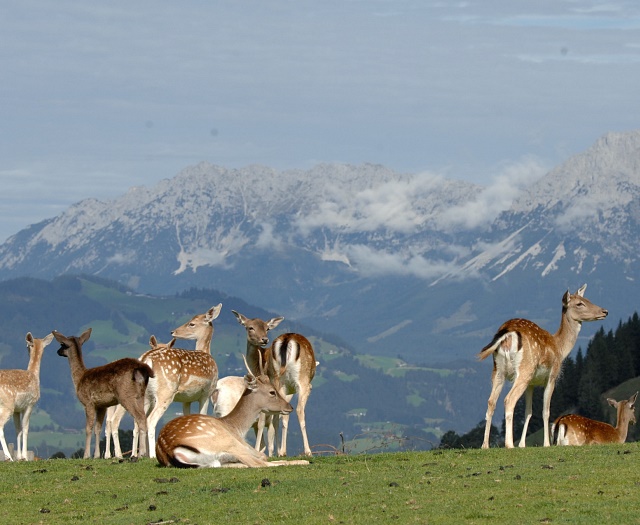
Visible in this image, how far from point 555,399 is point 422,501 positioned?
13641 cm

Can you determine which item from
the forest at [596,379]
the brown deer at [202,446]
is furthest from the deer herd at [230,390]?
the forest at [596,379]

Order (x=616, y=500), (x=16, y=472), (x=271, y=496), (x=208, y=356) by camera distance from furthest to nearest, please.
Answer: (x=208, y=356), (x=16, y=472), (x=271, y=496), (x=616, y=500)

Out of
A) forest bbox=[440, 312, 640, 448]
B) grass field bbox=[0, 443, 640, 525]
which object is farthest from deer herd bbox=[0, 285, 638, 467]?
forest bbox=[440, 312, 640, 448]

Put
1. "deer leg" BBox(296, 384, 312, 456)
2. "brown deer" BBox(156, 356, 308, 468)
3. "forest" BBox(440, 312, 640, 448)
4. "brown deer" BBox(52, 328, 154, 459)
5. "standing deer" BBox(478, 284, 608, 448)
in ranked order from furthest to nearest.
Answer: "forest" BBox(440, 312, 640, 448) → "deer leg" BBox(296, 384, 312, 456) → "standing deer" BBox(478, 284, 608, 448) → "brown deer" BBox(52, 328, 154, 459) → "brown deer" BBox(156, 356, 308, 468)

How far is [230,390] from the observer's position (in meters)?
30.1

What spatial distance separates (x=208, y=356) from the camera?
28719 millimetres

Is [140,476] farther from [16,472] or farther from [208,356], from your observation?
[208,356]

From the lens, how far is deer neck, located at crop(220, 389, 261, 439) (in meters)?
23.0

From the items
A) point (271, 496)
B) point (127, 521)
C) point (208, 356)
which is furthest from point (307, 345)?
point (127, 521)

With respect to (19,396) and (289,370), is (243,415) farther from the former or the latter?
(19,396)

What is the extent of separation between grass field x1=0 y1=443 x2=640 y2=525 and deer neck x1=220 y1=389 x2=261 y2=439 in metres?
1.70

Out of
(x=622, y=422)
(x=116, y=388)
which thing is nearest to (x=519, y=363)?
(x=116, y=388)

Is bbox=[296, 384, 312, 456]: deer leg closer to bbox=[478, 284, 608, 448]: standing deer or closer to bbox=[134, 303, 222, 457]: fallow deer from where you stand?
bbox=[134, 303, 222, 457]: fallow deer

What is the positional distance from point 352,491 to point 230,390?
12.1m
